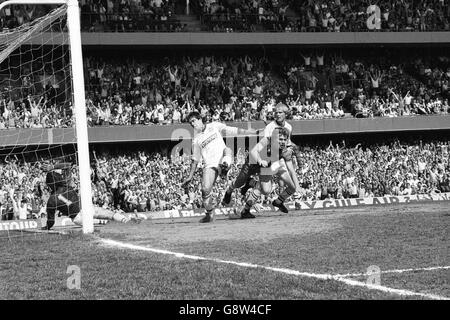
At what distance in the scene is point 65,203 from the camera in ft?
50.9

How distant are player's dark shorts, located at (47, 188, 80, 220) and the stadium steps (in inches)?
837

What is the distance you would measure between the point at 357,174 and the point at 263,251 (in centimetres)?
2186

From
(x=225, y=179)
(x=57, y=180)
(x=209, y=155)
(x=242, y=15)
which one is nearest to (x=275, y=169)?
(x=209, y=155)

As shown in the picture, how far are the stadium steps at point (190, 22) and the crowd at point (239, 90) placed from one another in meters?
1.35

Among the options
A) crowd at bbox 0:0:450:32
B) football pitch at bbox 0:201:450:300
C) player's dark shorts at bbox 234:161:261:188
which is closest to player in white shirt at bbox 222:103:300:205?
player's dark shorts at bbox 234:161:261:188

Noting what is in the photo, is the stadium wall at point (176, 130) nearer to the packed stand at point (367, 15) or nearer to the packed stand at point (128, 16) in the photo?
the packed stand at point (128, 16)

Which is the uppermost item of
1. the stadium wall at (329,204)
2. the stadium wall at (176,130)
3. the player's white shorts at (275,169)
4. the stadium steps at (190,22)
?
the stadium steps at (190,22)

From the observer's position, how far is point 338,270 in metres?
8.84

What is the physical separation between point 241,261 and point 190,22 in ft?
92.4

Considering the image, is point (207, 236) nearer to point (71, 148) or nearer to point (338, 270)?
point (338, 270)

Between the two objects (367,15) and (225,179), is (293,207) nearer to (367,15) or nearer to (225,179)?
(225,179)

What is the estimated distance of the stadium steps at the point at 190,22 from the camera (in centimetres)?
3638

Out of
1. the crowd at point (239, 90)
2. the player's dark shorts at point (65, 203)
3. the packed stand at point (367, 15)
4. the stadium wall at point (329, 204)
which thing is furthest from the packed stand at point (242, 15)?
the player's dark shorts at point (65, 203)
